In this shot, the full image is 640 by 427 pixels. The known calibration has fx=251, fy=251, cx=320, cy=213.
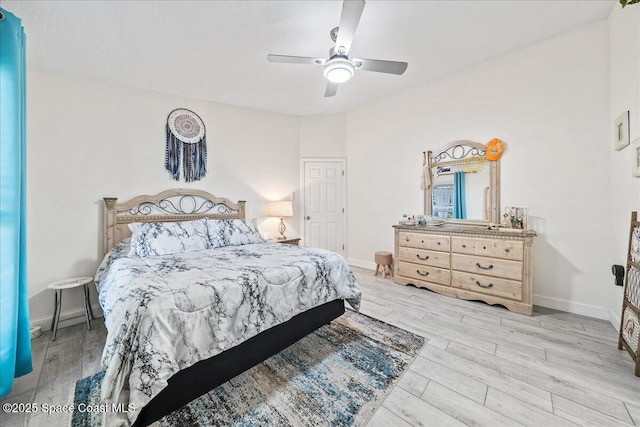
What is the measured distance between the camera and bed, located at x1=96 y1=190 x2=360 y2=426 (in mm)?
1312

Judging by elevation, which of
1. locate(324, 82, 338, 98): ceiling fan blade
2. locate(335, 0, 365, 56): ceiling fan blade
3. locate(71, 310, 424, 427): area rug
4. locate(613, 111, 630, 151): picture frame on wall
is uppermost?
locate(335, 0, 365, 56): ceiling fan blade

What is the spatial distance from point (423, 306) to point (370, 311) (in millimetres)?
662

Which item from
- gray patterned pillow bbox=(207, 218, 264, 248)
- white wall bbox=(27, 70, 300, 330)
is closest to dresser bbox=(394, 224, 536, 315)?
gray patterned pillow bbox=(207, 218, 264, 248)

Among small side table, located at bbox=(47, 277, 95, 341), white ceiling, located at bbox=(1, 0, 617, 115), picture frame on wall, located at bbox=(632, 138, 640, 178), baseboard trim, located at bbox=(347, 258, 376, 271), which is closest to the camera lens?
picture frame on wall, located at bbox=(632, 138, 640, 178)

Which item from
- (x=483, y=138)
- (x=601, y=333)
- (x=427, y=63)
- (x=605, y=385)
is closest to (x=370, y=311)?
(x=605, y=385)

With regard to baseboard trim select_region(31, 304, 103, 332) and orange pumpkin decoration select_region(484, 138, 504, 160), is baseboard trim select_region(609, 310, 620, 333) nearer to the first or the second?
orange pumpkin decoration select_region(484, 138, 504, 160)

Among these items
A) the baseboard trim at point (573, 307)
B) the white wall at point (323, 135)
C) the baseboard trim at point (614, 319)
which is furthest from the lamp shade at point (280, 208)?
the baseboard trim at point (614, 319)

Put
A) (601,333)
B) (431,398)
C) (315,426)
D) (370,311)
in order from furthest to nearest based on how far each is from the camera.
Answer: (370,311), (601,333), (431,398), (315,426)

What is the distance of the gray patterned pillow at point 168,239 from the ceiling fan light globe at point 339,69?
7.58ft

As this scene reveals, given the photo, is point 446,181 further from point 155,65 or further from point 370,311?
point 155,65

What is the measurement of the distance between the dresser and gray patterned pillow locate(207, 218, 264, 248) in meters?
2.13

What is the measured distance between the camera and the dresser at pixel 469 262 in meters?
2.72

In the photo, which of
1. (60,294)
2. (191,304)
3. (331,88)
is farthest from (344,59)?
(60,294)

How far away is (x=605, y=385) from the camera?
1.66m
